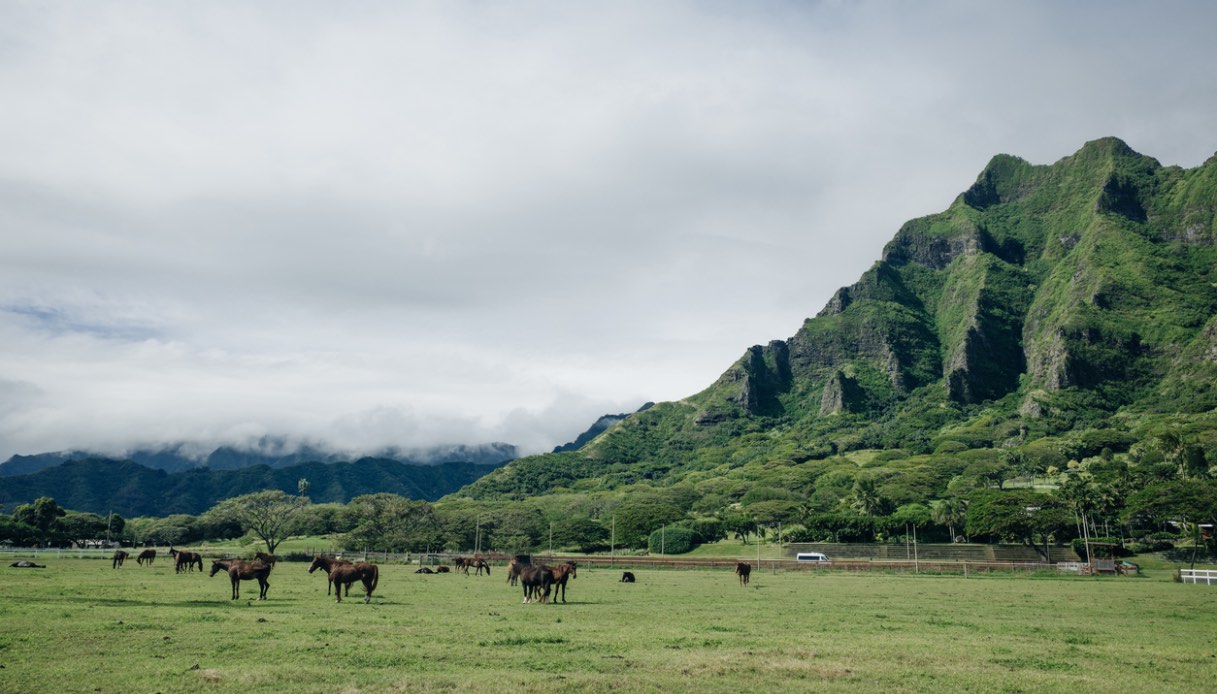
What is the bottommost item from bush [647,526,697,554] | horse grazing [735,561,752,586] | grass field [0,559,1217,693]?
bush [647,526,697,554]

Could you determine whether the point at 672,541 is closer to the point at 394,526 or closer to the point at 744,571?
the point at 394,526

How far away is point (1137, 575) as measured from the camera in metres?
83.1

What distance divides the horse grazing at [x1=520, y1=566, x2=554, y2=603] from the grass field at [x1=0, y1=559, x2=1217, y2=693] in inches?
64.9

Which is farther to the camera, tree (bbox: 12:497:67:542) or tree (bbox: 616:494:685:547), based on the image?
tree (bbox: 616:494:685:547)

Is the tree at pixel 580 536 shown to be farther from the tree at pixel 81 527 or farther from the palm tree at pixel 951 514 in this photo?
the tree at pixel 81 527

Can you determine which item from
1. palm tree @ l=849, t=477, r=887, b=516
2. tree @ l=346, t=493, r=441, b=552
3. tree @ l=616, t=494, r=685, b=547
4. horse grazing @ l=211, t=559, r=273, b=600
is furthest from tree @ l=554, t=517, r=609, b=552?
horse grazing @ l=211, t=559, r=273, b=600

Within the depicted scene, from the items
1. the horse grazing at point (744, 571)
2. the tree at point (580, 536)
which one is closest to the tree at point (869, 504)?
the tree at point (580, 536)

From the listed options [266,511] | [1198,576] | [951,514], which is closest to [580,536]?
[266,511]

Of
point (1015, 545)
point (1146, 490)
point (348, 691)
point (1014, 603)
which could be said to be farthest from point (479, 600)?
point (1146, 490)

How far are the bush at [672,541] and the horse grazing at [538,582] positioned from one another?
12927 centimetres

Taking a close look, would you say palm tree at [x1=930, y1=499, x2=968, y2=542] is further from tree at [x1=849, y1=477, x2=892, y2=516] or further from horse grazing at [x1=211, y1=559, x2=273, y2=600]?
horse grazing at [x1=211, y1=559, x2=273, y2=600]

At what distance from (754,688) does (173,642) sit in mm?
16778

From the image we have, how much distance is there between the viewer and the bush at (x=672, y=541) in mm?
165000

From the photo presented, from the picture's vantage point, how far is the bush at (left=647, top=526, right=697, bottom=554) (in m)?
165
